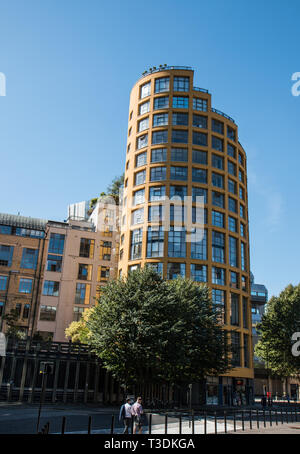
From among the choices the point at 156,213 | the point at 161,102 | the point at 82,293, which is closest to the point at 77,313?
the point at 82,293

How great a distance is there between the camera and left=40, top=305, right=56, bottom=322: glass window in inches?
2427

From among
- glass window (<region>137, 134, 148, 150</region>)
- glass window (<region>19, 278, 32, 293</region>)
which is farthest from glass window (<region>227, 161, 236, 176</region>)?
glass window (<region>19, 278, 32, 293</region>)

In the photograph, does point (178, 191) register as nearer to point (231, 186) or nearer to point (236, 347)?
point (231, 186)

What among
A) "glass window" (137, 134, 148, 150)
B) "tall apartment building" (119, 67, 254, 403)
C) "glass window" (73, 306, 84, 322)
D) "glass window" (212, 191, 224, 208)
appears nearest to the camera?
"tall apartment building" (119, 67, 254, 403)

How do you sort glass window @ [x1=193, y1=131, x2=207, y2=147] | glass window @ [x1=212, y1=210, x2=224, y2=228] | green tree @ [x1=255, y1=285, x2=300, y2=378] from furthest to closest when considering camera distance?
1. glass window @ [x1=193, y1=131, x2=207, y2=147]
2. glass window @ [x1=212, y1=210, x2=224, y2=228]
3. green tree @ [x1=255, y1=285, x2=300, y2=378]

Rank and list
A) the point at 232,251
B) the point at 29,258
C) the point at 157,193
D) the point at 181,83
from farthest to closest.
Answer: the point at 29,258
the point at 181,83
the point at 232,251
the point at 157,193

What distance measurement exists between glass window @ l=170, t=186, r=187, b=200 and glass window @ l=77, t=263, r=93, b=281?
68.6 feet

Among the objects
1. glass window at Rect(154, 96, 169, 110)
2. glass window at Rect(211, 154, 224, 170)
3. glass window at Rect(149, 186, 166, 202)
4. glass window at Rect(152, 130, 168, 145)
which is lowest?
glass window at Rect(149, 186, 166, 202)

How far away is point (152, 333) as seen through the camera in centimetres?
3006

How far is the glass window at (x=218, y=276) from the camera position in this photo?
50831 mm

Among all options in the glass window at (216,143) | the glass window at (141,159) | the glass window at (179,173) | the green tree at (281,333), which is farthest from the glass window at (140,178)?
the green tree at (281,333)

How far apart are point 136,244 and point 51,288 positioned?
18.5 meters

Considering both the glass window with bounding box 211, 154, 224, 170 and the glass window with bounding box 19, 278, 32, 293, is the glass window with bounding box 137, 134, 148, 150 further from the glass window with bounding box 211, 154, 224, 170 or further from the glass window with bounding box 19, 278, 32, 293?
the glass window with bounding box 19, 278, 32, 293
